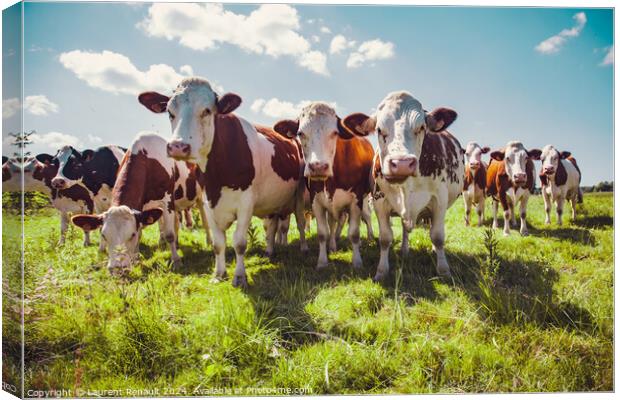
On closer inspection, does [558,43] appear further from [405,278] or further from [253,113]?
[253,113]

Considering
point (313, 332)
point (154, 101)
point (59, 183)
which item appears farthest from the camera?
point (59, 183)

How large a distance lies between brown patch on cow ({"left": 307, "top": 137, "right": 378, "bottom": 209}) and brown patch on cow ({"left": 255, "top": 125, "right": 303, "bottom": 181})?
1.58ft

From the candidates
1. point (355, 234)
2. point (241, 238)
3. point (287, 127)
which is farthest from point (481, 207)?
point (241, 238)

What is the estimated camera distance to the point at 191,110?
13.3 ft

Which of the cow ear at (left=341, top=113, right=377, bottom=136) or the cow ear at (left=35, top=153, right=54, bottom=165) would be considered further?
the cow ear at (left=341, top=113, right=377, bottom=136)

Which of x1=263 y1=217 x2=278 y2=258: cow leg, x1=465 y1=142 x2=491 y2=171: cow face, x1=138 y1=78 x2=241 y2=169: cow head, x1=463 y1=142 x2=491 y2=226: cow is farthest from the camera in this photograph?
x1=463 y1=142 x2=491 y2=226: cow

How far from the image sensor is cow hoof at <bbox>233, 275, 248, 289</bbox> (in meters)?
4.71

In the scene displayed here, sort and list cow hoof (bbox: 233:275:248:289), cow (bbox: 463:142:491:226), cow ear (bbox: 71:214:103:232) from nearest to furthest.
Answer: cow ear (bbox: 71:214:103:232), cow hoof (bbox: 233:275:248:289), cow (bbox: 463:142:491:226)

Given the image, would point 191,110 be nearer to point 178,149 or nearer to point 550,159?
point 178,149

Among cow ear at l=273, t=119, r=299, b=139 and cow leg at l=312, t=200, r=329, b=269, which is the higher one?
cow ear at l=273, t=119, r=299, b=139

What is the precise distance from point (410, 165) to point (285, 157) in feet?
8.85

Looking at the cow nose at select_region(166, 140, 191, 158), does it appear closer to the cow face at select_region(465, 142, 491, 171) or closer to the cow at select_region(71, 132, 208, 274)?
the cow at select_region(71, 132, 208, 274)

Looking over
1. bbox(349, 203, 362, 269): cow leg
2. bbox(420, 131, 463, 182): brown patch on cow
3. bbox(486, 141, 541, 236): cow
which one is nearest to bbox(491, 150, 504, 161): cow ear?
bbox(486, 141, 541, 236): cow

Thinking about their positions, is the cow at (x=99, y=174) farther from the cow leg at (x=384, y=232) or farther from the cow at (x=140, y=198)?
the cow leg at (x=384, y=232)
